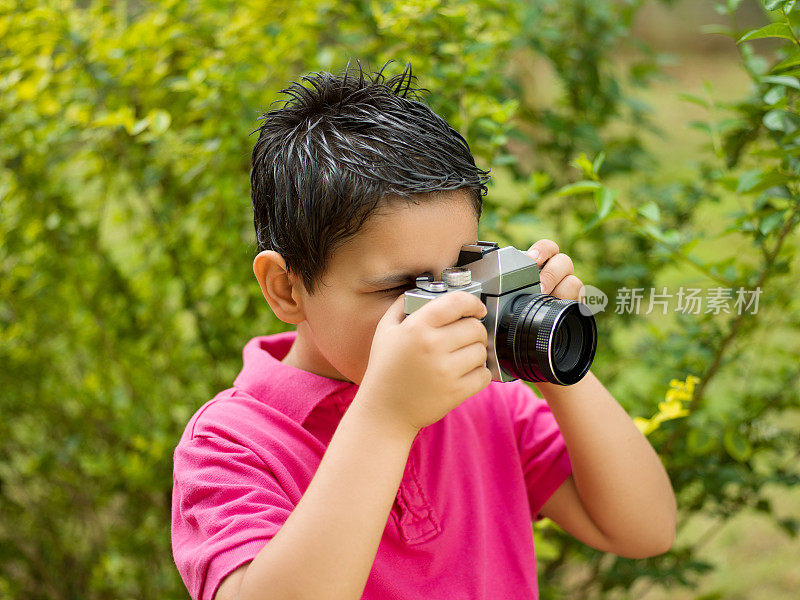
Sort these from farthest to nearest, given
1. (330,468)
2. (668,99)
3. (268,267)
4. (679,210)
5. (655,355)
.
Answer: (668,99), (679,210), (655,355), (268,267), (330,468)

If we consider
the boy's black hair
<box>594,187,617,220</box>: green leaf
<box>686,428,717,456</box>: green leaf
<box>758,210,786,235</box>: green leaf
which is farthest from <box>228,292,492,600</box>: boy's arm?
<box>686,428,717,456</box>: green leaf

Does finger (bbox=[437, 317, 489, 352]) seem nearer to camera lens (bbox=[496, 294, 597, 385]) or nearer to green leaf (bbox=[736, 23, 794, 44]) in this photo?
camera lens (bbox=[496, 294, 597, 385])

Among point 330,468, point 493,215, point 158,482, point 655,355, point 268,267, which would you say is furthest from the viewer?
point 158,482

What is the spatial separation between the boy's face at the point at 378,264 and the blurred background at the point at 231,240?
405 mm

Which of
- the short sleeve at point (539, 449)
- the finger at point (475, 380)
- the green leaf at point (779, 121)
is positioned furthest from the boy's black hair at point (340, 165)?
the green leaf at point (779, 121)

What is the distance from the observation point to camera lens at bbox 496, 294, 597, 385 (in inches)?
32.7

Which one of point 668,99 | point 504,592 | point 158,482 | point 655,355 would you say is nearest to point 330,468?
point 504,592

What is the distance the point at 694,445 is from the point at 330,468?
837mm

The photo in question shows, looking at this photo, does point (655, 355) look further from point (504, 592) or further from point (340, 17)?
point (340, 17)

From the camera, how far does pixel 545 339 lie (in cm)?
82

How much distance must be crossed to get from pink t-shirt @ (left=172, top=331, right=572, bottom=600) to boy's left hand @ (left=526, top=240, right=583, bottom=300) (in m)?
0.21

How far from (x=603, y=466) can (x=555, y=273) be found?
264 mm

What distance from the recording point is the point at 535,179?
1.40 metres

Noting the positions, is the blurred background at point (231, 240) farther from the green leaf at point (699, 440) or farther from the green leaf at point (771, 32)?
the green leaf at point (771, 32)
